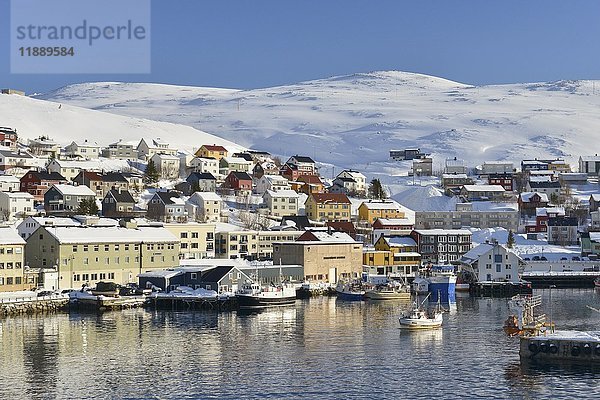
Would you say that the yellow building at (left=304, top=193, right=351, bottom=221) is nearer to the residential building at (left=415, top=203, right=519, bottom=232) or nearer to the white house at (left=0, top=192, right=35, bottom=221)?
the residential building at (left=415, top=203, right=519, bottom=232)

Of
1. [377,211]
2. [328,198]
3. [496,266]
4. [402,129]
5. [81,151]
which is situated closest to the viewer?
[496,266]

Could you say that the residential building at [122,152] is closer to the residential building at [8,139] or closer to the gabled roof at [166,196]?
the residential building at [8,139]

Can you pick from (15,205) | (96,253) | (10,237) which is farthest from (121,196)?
(10,237)

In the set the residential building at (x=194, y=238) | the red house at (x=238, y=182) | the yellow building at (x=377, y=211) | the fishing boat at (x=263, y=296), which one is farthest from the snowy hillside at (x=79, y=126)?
the fishing boat at (x=263, y=296)

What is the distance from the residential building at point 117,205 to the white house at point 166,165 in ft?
55.9

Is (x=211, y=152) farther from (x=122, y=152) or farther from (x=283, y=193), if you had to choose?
(x=283, y=193)

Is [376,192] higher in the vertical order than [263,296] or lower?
higher

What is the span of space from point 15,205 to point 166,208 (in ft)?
30.7

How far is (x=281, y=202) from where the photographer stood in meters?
71.2

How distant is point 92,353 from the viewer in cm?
2716

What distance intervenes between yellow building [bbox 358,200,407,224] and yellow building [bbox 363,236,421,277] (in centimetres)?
1474

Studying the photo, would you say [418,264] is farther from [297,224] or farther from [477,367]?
[477,367]

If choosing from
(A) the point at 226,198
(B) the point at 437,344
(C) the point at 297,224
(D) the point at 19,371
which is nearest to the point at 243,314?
(B) the point at 437,344

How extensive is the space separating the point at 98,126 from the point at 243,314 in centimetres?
9357
